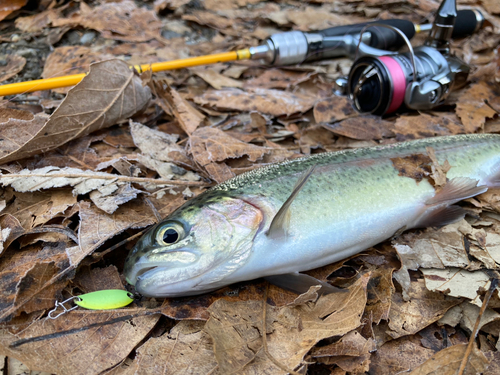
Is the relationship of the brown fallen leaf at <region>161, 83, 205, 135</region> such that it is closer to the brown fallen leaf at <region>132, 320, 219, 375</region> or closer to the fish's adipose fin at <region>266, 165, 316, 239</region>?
the fish's adipose fin at <region>266, 165, 316, 239</region>

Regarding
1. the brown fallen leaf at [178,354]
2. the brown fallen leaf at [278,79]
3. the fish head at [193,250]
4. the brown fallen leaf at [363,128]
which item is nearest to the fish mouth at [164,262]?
the fish head at [193,250]

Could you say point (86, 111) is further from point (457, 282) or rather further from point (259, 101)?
point (457, 282)

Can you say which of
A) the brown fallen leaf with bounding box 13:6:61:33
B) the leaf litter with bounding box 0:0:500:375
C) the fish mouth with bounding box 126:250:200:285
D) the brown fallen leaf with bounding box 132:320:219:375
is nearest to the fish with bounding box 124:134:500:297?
the fish mouth with bounding box 126:250:200:285

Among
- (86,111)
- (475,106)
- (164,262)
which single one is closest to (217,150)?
(86,111)

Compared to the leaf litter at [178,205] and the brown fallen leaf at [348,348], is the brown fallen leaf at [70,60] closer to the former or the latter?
the leaf litter at [178,205]

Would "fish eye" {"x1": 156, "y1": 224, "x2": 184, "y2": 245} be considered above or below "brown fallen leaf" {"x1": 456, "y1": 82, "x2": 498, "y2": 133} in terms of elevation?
above

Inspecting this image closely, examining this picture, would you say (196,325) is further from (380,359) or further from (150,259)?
(380,359)

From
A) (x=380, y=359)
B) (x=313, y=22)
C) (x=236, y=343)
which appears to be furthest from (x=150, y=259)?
(x=313, y=22)
